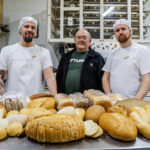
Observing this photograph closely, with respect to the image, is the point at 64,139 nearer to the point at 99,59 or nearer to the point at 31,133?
the point at 31,133

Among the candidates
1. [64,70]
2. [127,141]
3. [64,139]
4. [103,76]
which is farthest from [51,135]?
[64,70]

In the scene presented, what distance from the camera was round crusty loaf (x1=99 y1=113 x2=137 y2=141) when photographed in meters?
0.48

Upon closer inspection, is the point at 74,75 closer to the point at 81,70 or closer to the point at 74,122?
the point at 81,70

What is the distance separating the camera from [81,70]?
64.9 inches

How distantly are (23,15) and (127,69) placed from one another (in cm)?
276

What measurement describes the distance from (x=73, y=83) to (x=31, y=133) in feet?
3.81

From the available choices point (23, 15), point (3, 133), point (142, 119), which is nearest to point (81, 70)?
point (142, 119)

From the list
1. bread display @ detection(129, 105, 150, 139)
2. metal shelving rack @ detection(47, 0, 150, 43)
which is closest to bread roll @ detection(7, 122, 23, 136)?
bread display @ detection(129, 105, 150, 139)

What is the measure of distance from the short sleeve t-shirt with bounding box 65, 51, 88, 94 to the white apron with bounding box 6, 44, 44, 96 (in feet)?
1.09

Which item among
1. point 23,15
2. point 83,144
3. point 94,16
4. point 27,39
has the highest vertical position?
point 23,15

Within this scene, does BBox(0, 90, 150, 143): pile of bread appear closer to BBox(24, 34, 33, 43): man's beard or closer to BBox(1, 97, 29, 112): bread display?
BBox(1, 97, 29, 112): bread display

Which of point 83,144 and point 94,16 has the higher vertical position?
point 94,16

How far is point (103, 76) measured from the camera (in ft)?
5.14

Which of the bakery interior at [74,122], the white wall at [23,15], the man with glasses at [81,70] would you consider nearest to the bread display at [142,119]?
the bakery interior at [74,122]
